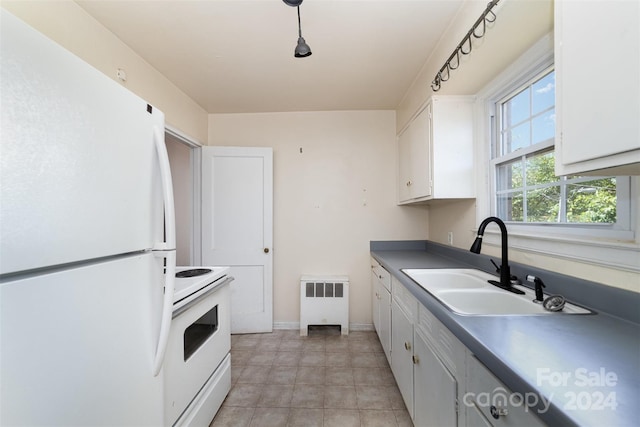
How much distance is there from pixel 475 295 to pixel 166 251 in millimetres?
1479

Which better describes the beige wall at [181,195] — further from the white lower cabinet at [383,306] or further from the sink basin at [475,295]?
the sink basin at [475,295]

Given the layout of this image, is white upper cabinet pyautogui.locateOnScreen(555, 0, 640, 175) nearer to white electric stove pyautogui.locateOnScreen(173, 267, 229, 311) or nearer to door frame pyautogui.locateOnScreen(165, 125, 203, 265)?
white electric stove pyautogui.locateOnScreen(173, 267, 229, 311)

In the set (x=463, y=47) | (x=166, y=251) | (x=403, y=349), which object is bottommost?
(x=403, y=349)

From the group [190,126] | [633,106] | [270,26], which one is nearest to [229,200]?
[190,126]

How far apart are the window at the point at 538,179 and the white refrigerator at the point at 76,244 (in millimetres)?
1759

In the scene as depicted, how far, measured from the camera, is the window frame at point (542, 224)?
90 centimetres

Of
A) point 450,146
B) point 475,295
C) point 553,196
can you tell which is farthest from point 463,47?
point 475,295

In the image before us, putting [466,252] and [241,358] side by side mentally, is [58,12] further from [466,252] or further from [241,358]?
[466,252]

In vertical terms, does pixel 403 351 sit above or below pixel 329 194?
below

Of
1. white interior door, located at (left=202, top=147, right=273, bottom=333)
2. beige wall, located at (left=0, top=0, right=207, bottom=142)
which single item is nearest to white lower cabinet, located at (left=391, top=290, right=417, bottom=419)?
white interior door, located at (left=202, top=147, right=273, bottom=333)

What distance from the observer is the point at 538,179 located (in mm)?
1402

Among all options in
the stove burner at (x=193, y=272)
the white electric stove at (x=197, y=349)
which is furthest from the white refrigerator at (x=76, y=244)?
the stove burner at (x=193, y=272)

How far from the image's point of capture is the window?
1046mm

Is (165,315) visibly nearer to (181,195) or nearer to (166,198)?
(166,198)
